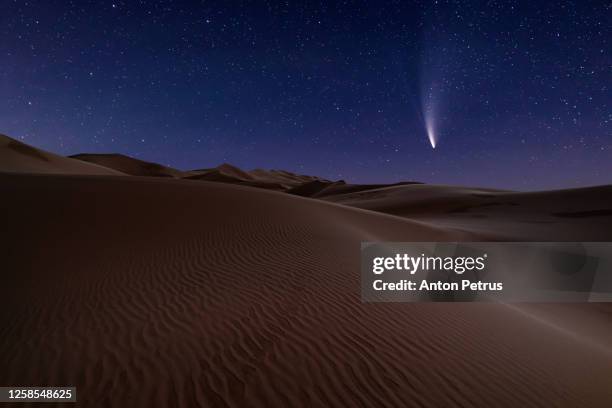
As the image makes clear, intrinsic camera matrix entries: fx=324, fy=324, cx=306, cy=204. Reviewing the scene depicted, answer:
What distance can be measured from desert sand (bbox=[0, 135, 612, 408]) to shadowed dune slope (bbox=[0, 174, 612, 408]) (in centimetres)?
2

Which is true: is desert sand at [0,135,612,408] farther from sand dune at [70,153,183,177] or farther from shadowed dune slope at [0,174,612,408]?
sand dune at [70,153,183,177]

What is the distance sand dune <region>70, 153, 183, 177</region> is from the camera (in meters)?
93.3

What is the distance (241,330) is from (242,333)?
8 cm

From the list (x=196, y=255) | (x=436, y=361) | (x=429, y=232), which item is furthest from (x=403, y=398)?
(x=429, y=232)

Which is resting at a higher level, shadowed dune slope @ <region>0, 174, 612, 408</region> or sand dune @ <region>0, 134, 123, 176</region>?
sand dune @ <region>0, 134, 123, 176</region>

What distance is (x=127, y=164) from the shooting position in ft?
322

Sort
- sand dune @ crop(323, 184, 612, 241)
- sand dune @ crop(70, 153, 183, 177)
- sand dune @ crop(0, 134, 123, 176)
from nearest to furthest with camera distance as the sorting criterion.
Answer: sand dune @ crop(323, 184, 612, 241), sand dune @ crop(0, 134, 123, 176), sand dune @ crop(70, 153, 183, 177)

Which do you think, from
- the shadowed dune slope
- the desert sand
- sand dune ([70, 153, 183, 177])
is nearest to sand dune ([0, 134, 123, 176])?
the desert sand

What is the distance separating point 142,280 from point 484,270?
1197 cm

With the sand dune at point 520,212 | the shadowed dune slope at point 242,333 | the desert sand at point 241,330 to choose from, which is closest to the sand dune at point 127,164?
the sand dune at point 520,212

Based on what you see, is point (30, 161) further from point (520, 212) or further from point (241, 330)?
point (520, 212)

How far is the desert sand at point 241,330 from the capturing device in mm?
3514

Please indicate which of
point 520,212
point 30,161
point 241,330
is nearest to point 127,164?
point 30,161

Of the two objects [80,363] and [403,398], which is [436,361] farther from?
[80,363]
